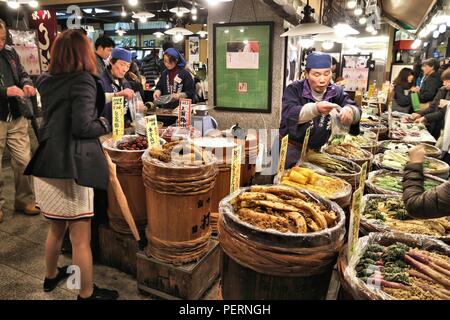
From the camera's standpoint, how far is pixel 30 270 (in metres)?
3.67

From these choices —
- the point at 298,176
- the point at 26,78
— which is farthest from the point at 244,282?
the point at 26,78

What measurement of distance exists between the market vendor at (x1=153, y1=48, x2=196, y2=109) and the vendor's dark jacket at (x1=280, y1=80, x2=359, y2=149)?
3.27 meters

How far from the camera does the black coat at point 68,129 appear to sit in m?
2.68

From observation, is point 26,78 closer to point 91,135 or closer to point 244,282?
point 91,135

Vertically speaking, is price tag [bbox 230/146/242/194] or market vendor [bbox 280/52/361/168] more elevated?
market vendor [bbox 280/52/361/168]

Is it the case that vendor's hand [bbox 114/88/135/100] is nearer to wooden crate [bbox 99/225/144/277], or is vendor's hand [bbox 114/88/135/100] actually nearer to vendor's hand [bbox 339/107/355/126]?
wooden crate [bbox 99/225/144/277]

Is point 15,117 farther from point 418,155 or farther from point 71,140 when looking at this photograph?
point 418,155

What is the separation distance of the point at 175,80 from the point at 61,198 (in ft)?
14.0

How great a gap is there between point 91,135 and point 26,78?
2916 mm

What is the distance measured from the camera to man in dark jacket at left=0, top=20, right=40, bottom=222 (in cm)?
449

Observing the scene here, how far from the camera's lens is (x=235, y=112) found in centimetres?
672

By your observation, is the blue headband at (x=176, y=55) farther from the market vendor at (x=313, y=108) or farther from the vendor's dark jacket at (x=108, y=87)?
the market vendor at (x=313, y=108)

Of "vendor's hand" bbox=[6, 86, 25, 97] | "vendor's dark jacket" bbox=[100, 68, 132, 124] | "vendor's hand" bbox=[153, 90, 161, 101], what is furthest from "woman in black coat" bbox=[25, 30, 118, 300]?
"vendor's hand" bbox=[153, 90, 161, 101]
